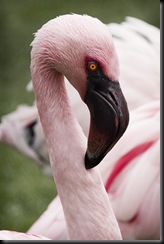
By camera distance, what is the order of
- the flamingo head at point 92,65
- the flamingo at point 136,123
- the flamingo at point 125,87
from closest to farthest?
the flamingo head at point 92,65 < the flamingo at point 136,123 < the flamingo at point 125,87

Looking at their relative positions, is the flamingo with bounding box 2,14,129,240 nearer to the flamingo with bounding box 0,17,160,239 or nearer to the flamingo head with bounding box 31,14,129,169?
the flamingo head with bounding box 31,14,129,169

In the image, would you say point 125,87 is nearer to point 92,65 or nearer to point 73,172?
point 73,172

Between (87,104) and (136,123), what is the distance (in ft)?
2.89

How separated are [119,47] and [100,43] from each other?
53.6 inches

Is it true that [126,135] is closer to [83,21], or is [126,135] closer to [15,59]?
[83,21]

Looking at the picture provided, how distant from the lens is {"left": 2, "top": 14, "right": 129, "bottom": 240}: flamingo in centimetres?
218

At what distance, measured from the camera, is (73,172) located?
237 cm

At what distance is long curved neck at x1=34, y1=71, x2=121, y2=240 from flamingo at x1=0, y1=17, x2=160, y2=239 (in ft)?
1.76

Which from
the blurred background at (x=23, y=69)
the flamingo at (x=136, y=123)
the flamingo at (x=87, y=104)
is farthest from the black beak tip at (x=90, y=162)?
the blurred background at (x=23, y=69)

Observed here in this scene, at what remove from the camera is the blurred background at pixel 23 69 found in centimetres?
446

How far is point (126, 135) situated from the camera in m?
3.08

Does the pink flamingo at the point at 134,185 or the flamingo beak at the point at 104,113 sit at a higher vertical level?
the flamingo beak at the point at 104,113

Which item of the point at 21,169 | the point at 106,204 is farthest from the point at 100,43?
the point at 21,169

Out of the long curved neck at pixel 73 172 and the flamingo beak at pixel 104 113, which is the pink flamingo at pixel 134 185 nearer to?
the long curved neck at pixel 73 172
